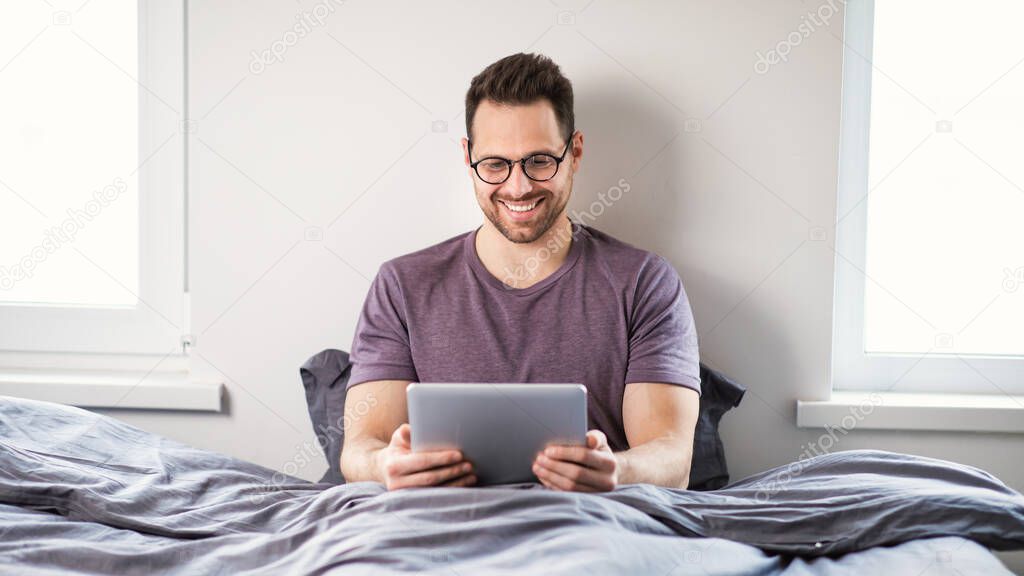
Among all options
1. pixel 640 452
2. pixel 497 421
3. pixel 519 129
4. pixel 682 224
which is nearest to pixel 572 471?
pixel 497 421

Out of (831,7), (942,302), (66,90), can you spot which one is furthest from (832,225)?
(66,90)

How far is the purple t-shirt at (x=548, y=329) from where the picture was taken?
1.56 m

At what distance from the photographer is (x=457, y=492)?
112cm

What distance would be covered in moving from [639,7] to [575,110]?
249 mm

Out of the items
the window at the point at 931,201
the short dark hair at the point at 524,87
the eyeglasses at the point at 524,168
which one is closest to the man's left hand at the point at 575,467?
the eyeglasses at the point at 524,168

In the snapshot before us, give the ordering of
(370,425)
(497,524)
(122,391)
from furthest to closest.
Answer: (122,391)
(370,425)
(497,524)

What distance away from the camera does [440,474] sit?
3.92ft

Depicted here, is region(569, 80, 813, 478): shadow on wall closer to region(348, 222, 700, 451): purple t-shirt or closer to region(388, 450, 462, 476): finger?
region(348, 222, 700, 451): purple t-shirt

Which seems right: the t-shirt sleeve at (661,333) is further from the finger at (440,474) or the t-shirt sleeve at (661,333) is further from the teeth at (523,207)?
the finger at (440,474)

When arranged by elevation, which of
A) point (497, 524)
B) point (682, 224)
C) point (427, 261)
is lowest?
point (497, 524)

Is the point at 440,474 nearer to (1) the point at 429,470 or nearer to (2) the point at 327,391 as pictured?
(1) the point at 429,470

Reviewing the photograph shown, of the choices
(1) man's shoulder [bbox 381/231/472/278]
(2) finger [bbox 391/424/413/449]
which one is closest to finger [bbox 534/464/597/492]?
(2) finger [bbox 391/424/413/449]

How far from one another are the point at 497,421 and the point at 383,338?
520mm

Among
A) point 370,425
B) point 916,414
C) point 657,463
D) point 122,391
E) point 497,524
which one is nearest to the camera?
point 497,524
